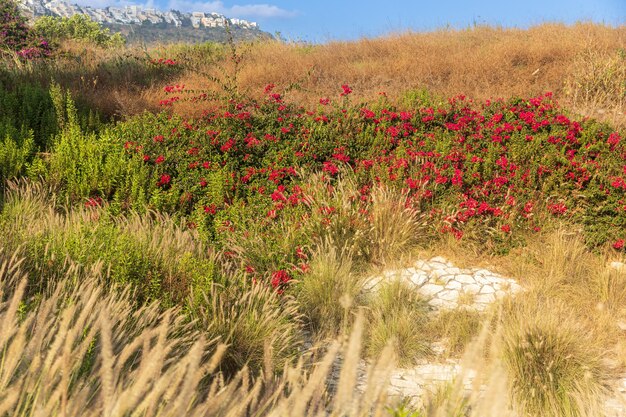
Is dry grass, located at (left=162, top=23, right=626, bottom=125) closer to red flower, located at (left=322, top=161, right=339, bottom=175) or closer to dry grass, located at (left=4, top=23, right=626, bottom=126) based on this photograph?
dry grass, located at (left=4, top=23, right=626, bottom=126)

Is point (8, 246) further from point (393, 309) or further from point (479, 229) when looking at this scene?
point (479, 229)

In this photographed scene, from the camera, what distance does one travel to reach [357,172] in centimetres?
708

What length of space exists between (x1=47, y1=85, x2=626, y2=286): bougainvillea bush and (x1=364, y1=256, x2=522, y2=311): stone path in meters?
0.49

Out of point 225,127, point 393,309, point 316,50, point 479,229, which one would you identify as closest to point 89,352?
point 393,309

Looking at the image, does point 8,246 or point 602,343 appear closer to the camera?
point 8,246

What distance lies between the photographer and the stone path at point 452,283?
5.29 meters

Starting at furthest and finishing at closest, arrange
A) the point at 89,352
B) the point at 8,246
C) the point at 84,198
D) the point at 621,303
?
the point at 84,198
the point at 621,303
the point at 8,246
the point at 89,352

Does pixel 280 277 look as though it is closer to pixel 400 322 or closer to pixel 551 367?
pixel 400 322

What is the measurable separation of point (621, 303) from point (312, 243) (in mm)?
3059

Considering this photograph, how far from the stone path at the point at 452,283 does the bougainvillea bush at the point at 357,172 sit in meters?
0.49

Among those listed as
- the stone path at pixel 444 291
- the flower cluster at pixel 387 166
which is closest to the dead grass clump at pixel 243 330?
the stone path at pixel 444 291

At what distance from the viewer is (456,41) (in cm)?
1402

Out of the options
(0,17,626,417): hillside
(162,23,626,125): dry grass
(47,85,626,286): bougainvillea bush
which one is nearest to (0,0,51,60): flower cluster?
(0,17,626,417): hillside

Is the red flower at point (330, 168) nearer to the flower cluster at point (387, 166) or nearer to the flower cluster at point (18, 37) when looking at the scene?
the flower cluster at point (387, 166)
